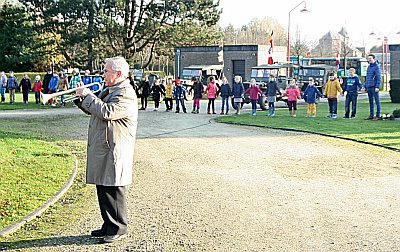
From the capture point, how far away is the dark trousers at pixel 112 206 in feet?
21.7

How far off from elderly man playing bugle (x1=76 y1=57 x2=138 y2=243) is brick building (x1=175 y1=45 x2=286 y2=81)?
4795 centimetres

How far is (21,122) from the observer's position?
21391 mm

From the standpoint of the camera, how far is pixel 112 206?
6.66 m

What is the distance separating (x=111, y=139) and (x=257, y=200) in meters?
2.96

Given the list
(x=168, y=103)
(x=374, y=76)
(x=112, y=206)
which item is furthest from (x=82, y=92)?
(x=168, y=103)

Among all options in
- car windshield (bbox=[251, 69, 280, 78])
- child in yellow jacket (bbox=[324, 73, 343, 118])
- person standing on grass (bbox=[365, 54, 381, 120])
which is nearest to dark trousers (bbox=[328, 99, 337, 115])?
child in yellow jacket (bbox=[324, 73, 343, 118])

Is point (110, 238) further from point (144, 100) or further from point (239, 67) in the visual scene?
point (239, 67)

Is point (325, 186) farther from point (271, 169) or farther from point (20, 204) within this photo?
point (20, 204)

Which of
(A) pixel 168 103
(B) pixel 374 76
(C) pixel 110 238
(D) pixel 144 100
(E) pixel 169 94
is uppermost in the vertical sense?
(B) pixel 374 76

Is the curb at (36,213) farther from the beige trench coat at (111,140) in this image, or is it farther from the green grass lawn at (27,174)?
the beige trench coat at (111,140)

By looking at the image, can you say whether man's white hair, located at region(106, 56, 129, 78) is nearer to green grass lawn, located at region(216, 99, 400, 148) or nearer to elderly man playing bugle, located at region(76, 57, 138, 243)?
elderly man playing bugle, located at region(76, 57, 138, 243)

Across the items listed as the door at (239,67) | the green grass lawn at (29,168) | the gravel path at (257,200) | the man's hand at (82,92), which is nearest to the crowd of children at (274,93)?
the gravel path at (257,200)

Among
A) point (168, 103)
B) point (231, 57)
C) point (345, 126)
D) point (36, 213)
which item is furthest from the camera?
point (231, 57)

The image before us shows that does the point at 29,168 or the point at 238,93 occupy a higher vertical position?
the point at 238,93
